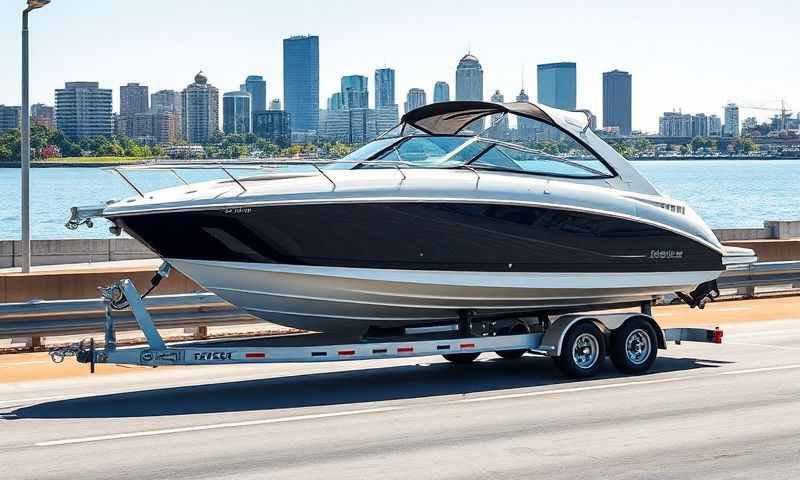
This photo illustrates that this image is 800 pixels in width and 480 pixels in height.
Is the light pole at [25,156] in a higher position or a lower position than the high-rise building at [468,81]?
lower

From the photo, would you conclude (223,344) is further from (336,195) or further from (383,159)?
(383,159)

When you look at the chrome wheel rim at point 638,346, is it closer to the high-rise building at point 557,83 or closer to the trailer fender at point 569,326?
the trailer fender at point 569,326

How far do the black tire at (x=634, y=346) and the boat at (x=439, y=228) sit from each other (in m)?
0.55

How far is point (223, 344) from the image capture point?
42.5 ft

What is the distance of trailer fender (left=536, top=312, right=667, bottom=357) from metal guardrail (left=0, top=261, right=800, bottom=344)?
2.79 meters

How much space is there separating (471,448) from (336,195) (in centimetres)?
362

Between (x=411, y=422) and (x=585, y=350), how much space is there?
11.2 feet

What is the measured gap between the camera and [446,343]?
13453 mm

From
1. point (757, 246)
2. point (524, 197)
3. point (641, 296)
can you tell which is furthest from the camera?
point (757, 246)

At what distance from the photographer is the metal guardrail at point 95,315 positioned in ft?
51.9

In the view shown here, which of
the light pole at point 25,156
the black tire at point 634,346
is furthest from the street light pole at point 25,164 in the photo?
the black tire at point 634,346

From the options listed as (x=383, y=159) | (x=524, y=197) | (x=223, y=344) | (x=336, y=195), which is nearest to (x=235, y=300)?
(x=223, y=344)

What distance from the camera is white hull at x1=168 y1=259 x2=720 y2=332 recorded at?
12883 millimetres

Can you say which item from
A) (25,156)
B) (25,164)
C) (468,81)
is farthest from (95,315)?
(468,81)
